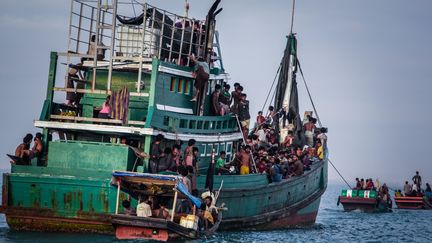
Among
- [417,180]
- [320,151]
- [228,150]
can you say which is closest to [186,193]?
[228,150]

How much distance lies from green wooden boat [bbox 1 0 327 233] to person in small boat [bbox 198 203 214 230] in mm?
1340

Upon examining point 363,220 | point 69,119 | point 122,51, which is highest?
point 122,51

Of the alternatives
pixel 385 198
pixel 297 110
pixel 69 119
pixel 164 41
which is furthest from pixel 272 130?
pixel 385 198

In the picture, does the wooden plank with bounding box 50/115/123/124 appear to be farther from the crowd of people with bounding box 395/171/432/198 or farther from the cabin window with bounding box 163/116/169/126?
the crowd of people with bounding box 395/171/432/198

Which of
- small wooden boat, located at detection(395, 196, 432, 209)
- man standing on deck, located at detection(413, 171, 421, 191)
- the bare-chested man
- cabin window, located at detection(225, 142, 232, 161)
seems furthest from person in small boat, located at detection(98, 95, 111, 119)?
man standing on deck, located at detection(413, 171, 421, 191)

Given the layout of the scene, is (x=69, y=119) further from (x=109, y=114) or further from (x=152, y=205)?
(x=152, y=205)

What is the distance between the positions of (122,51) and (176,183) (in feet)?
20.9

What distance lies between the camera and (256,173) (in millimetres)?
32281

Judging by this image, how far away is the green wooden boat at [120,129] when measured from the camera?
26516 millimetres

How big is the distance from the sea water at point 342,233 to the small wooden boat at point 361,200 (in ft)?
1.93

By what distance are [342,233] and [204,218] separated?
12.2 metres

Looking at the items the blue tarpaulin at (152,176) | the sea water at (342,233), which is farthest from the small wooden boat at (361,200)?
the blue tarpaulin at (152,176)

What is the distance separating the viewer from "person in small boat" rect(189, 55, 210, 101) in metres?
30.1

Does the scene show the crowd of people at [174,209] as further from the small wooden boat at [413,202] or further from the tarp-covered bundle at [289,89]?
the small wooden boat at [413,202]
